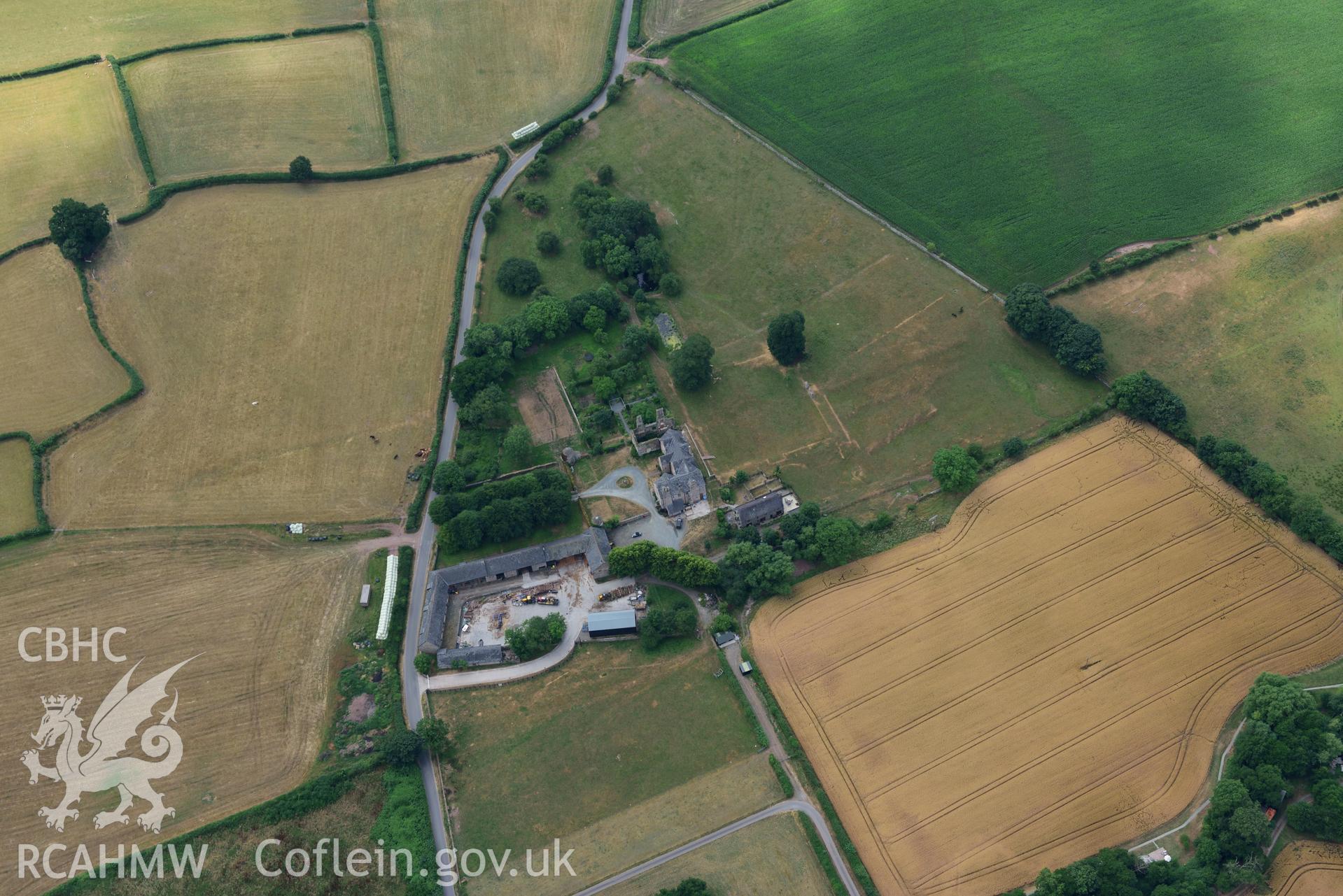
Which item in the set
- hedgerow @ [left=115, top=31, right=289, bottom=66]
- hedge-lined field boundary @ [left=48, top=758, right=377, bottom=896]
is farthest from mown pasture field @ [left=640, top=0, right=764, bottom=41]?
hedge-lined field boundary @ [left=48, top=758, right=377, bottom=896]

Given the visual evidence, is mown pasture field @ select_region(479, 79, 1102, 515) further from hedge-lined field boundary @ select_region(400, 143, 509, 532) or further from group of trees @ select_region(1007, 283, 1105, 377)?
hedge-lined field boundary @ select_region(400, 143, 509, 532)

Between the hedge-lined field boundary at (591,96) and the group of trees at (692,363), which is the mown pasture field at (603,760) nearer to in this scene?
the group of trees at (692,363)

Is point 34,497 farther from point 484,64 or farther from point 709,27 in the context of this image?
point 709,27

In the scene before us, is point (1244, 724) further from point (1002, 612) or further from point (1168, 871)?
point (1002, 612)

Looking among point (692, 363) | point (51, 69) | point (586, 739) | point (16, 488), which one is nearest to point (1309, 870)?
point (586, 739)

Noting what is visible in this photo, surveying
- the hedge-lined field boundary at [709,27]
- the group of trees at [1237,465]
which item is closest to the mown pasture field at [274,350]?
the hedge-lined field boundary at [709,27]
